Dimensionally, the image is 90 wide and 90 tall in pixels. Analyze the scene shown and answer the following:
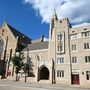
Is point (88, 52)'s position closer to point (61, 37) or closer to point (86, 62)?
point (86, 62)

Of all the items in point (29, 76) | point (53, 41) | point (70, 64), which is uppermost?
point (53, 41)

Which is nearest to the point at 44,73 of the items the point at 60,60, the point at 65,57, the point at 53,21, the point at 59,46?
the point at 60,60

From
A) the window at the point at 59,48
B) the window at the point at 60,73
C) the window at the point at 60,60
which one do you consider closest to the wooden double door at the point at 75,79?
the window at the point at 60,73

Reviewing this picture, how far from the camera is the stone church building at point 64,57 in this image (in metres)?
41.8

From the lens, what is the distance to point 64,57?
4516cm

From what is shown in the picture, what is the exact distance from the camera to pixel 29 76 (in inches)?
1972

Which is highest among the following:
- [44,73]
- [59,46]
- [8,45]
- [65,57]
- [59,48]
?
[8,45]

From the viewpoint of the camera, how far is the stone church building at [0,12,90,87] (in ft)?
137

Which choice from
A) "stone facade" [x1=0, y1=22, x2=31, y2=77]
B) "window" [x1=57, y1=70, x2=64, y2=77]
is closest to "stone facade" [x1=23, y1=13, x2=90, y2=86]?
"window" [x1=57, y1=70, x2=64, y2=77]

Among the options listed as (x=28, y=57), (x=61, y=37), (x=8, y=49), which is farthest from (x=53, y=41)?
(x=8, y=49)

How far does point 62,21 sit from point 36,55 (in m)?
13.5

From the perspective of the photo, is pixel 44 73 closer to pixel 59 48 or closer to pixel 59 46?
pixel 59 48

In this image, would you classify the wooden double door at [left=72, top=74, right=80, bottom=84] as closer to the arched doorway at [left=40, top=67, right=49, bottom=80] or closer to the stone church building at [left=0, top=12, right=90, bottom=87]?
the stone church building at [left=0, top=12, right=90, bottom=87]

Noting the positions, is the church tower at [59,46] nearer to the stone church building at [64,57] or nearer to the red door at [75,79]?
the stone church building at [64,57]
